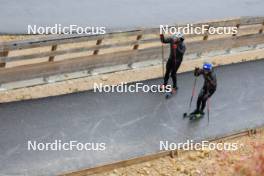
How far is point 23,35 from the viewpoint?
662 inches

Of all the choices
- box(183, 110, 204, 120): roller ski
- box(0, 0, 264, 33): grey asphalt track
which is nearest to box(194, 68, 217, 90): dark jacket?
box(183, 110, 204, 120): roller ski

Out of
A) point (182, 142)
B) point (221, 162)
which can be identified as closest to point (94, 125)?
point (182, 142)

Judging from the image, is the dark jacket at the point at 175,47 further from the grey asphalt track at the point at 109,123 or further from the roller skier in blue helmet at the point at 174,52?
the grey asphalt track at the point at 109,123

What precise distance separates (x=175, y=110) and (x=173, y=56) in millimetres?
1285
